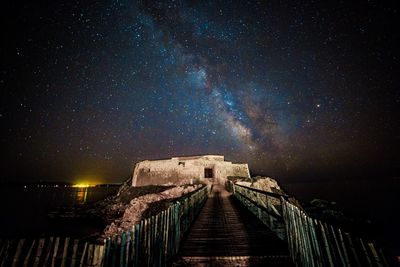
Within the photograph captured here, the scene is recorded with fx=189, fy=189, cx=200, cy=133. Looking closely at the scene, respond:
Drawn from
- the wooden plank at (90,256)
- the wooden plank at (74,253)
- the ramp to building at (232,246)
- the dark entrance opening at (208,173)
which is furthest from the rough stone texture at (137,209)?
the dark entrance opening at (208,173)

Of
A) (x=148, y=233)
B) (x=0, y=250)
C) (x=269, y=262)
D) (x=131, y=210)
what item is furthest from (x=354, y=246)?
(x=131, y=210)

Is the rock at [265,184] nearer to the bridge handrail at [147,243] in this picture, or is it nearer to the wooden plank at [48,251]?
the bridge handrail at [147,243]

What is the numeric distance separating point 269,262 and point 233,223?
3488 mm

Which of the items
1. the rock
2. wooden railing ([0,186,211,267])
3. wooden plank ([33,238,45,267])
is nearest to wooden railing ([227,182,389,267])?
wooden railing ([0,186,211,267])

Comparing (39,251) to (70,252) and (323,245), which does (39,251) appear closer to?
(70,252)

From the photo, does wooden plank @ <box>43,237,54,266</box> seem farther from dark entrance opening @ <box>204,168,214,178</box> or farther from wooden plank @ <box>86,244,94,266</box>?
dark entrance opening @ <box>204,168,214,178</box>

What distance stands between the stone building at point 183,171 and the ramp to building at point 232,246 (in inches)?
1012

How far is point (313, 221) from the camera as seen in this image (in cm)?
323

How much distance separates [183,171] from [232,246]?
2928 centimetres

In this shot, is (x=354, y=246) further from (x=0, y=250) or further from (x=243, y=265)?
(x=0, y=250)

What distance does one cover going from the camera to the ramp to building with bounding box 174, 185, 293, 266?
175 inches

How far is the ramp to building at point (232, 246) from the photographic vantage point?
14.6 ft

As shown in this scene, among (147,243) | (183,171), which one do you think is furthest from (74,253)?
(183,171)

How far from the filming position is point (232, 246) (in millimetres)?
5309
